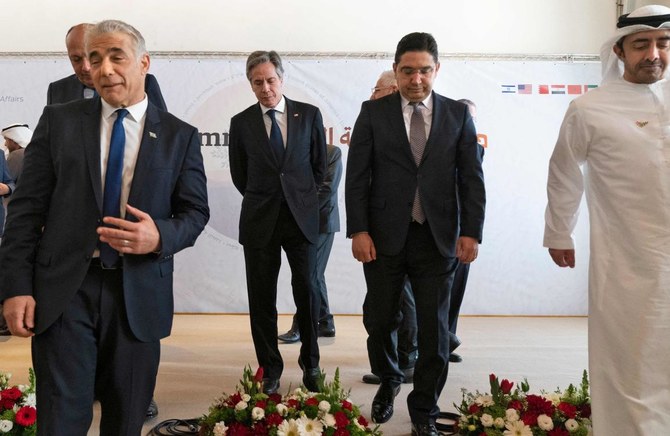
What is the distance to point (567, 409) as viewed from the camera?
295 centimetres

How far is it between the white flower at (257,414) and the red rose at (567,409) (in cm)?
123

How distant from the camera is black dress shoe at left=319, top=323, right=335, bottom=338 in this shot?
5578mm

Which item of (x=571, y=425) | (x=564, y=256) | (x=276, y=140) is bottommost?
(x=571, y=425)

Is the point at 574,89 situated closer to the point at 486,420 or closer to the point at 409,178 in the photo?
the point at 409,178

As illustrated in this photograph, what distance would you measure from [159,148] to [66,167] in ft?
0.88

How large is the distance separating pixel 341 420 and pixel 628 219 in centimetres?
132

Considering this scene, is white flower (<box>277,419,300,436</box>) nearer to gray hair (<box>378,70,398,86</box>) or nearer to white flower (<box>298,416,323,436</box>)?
white flower (<box>298,416,323,436</box>)

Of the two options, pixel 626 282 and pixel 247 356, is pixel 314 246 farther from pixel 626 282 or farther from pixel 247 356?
pixel 626 282

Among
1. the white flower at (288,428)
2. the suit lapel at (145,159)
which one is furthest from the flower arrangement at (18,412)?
the suit lapel at (145,159)

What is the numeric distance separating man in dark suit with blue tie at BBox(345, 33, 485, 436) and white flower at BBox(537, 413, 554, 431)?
47 centimetres

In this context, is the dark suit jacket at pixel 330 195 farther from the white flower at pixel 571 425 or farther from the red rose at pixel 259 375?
the white flower at pixel 571 425

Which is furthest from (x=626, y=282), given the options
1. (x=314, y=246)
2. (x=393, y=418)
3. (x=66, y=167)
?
(x=66, y=167)

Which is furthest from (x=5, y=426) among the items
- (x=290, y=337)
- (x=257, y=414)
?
(x=290, y=337)

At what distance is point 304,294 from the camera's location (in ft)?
12.7
